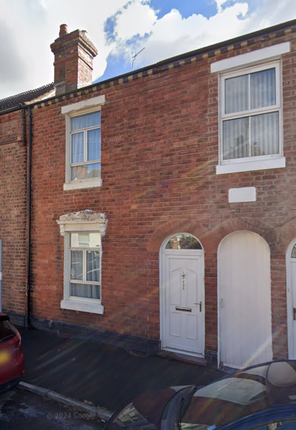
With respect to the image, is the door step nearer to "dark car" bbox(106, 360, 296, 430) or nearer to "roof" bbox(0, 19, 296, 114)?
"dark car" bbox(106, 360, 296, 430)

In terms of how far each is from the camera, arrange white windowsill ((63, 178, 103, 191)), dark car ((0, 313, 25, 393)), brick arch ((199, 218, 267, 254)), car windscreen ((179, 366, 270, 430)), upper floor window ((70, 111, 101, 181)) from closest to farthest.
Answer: car windscreen ((179, 366, 270, 430)) < dark car ((0, 313, 25, 393)) < brick arch ((199, 218, 267, 254)) < white windowsill ((63, 178, 103, 191)) < upper floor window ((70, 111, 101, 181))

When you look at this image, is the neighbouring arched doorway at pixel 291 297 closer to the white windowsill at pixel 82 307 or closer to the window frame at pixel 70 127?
the white windowsill at pixel 82 307

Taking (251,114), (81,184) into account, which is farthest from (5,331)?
(251,114)

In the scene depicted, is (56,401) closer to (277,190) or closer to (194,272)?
(194,272)

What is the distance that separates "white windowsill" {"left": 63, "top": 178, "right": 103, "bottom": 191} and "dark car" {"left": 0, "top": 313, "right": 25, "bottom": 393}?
357 cm

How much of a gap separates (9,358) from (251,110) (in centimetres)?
588

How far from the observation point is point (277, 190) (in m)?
5.26

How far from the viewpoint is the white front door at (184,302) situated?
5.96 metres

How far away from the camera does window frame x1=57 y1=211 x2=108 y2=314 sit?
7.12 m

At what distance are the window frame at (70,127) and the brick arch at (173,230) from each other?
6.43 ft

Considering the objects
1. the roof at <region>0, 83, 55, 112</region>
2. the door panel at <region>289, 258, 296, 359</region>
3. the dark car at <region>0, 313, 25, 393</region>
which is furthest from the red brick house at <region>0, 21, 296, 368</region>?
the roof at <region>0, 83, 55, 112</region>

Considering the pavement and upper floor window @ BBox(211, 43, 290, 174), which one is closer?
the pavement

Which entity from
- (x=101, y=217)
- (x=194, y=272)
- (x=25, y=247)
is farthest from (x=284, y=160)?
(x=25, y=247)


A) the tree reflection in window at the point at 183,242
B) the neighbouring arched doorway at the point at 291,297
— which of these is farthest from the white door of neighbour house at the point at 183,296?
the neighbouring arched doorway at the point at 291,297
